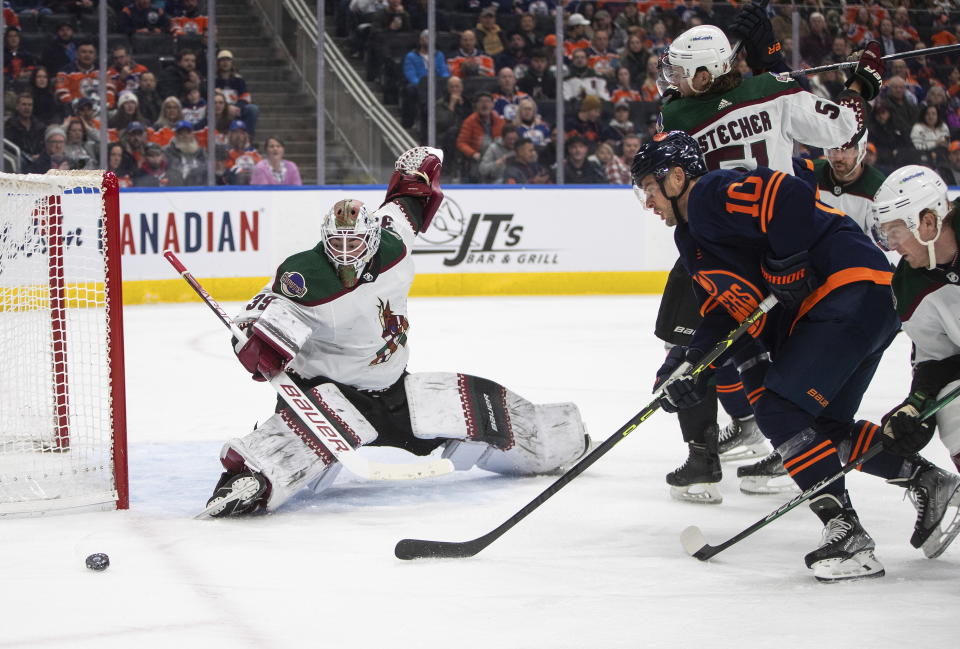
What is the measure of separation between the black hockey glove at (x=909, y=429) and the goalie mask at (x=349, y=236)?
4.64 feet

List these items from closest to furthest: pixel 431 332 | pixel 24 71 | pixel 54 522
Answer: pixel 54 522, pixel 431 332, pixel 24 71

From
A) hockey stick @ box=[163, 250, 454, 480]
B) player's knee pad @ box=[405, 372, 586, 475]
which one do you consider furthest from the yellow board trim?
hockey stick @ box=[163, 250, 454, 480]

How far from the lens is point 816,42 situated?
29.9ft

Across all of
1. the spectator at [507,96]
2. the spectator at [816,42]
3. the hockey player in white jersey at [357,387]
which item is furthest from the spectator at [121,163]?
the spectator at [816,42]

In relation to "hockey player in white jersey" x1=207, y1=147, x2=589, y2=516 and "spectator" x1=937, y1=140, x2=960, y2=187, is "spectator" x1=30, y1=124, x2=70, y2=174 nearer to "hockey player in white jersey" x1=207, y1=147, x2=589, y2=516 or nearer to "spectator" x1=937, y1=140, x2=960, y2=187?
"hockey player in white jersey" x1=207, y1=147, x2=589, y2=516

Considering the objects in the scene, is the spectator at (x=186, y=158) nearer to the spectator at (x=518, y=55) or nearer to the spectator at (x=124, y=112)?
the spectator at (x=124, y=112)

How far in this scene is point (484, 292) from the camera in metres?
8.85

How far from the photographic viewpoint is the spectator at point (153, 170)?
7.98 m

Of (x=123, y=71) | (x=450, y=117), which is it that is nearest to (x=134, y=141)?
(x=123, y=71)

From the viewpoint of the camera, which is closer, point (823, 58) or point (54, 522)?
point (54, 522)

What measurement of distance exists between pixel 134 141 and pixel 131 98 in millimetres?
276

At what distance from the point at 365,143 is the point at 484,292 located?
1.35 m

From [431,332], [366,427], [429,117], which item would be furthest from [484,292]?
[366,427]

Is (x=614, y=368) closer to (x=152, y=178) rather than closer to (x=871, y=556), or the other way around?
(x=871, y=556)
